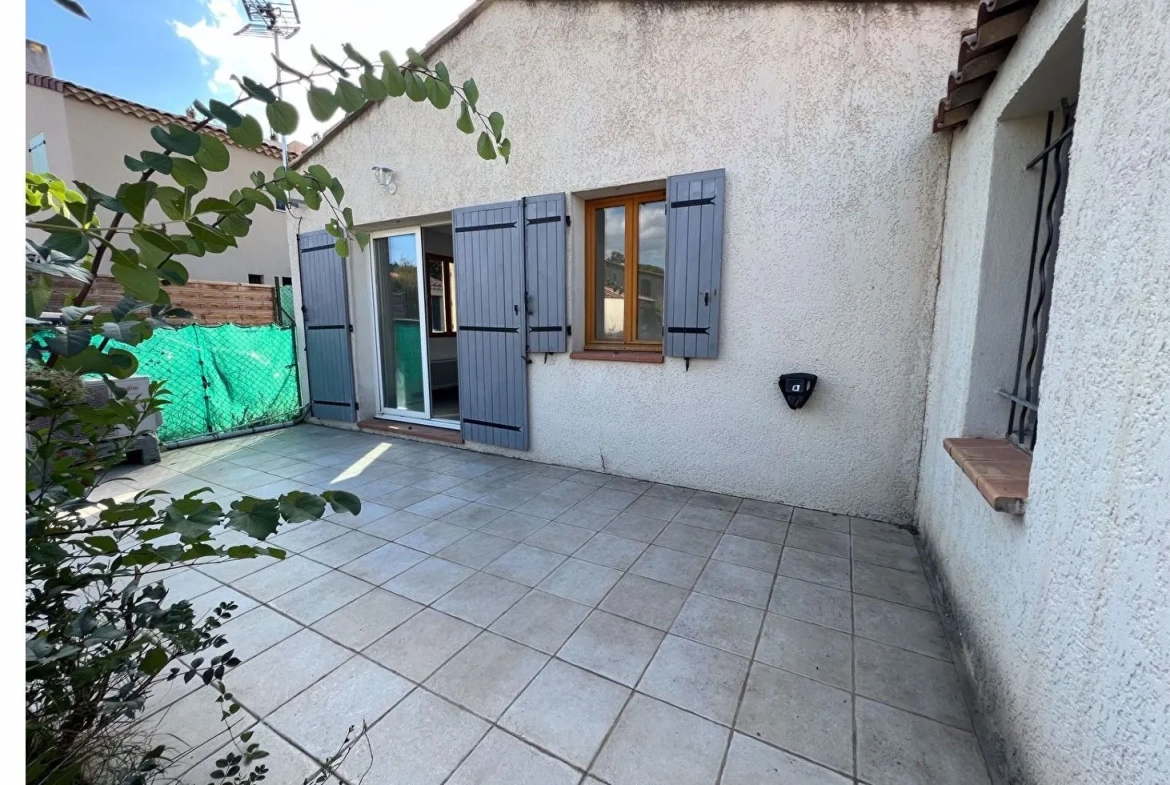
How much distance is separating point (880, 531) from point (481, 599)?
7.37 feet

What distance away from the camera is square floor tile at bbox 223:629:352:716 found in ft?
4.95

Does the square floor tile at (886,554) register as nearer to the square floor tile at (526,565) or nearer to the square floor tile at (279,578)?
the square floor tile at (526,565)

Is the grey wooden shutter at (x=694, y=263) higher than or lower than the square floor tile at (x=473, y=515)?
higher

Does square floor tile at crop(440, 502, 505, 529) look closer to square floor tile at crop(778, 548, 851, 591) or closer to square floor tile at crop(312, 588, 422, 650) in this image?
square floor tile at crop(312, 588, 422, 650)

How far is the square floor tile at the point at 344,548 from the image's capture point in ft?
7.82

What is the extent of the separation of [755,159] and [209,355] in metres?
5.22

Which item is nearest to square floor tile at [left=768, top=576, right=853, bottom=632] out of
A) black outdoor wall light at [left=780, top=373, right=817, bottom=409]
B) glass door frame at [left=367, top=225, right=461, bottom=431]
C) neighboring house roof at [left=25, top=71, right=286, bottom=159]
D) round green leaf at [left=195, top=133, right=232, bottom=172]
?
black outdoor wall light at [left=780, top=373, right=817, bottom=409]

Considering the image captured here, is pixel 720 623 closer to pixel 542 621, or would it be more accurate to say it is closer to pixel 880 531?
pixel 542 621

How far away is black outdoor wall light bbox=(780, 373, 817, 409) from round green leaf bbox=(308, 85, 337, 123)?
8.92 feet

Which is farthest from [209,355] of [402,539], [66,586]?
[66,586]

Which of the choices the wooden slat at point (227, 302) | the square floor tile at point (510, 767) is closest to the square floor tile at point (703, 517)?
the square floor tile at point (510, 767)

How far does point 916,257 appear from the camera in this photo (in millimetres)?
2635

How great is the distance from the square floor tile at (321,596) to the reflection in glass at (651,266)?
8.07ft
